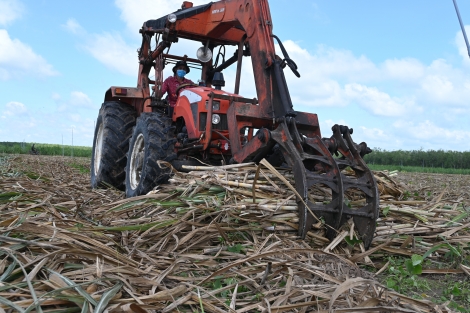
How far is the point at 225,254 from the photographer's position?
10.8 ft

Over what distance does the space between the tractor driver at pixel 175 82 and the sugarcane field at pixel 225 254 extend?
2.34 meters

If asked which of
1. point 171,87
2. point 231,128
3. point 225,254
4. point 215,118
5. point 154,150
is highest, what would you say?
point 171,87

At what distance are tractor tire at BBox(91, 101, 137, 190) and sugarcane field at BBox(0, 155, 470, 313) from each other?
2.06 m

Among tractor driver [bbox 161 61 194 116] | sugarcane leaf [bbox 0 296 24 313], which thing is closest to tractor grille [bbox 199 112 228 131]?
tractor driver [bbox 161 61 194 116]

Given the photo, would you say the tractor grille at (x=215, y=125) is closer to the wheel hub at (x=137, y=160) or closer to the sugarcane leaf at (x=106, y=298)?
the wheel hub at (x=137, y=160)

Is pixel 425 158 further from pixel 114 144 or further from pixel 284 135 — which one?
pixel 284 135

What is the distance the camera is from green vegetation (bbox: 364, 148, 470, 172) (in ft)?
124

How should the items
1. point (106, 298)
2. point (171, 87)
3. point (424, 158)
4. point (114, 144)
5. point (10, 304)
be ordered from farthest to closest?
point (424, 158), point (114, 144), point (171, 87), point (106, 298), point (10, 304)

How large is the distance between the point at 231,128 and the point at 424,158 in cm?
3856

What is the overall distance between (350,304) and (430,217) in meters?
2.59

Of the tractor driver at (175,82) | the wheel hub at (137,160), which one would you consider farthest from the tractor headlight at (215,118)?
the tractor driver at (175,82)

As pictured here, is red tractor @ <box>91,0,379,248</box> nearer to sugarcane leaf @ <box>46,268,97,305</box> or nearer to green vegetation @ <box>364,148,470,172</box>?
sugarcane leaf @ <box>46,268,97,305</box>

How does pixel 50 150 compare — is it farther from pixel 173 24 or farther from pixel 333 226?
pixel 333 226

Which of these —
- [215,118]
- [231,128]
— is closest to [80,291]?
[231,128]
